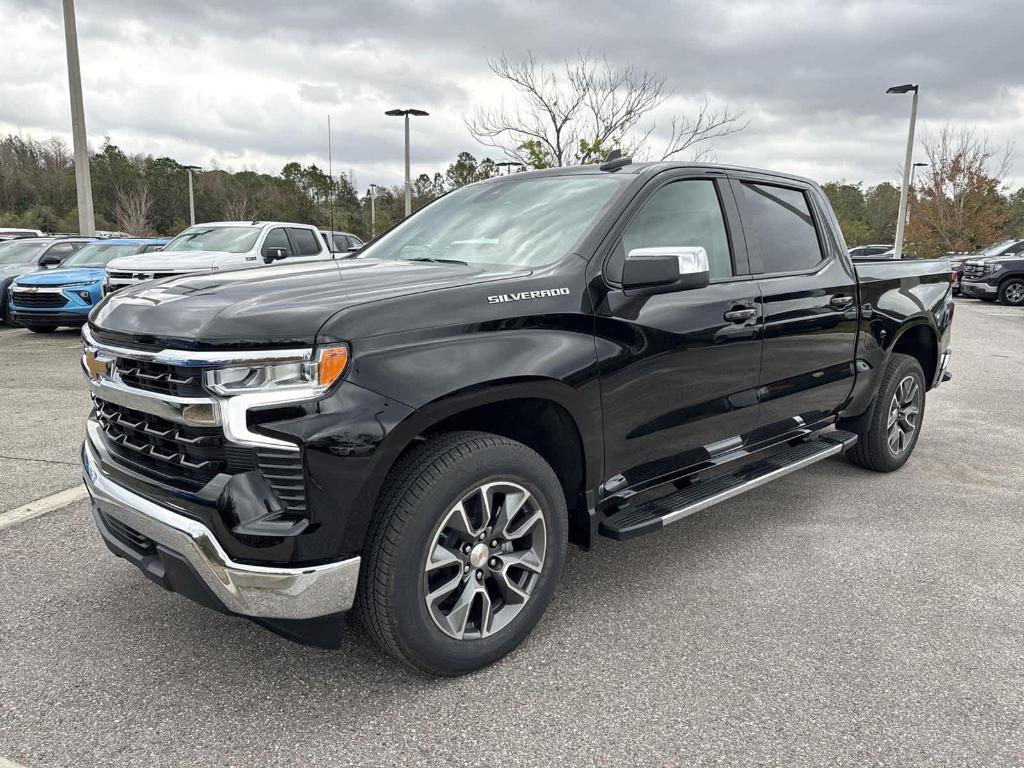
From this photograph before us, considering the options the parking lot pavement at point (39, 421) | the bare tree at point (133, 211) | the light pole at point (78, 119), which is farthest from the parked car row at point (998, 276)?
the bare tree at point (133, 211)

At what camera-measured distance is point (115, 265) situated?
10617 millimetres

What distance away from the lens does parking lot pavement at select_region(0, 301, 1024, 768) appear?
7.57 ft

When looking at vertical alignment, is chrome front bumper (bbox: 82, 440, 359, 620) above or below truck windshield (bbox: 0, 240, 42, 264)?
below

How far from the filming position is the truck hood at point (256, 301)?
2.26 meters

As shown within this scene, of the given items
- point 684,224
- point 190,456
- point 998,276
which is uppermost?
point 684,224

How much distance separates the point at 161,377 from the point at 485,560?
1.20 m

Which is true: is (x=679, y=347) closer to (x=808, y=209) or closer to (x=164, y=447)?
(x=808, y=209)

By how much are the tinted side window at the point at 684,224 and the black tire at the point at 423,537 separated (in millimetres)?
971

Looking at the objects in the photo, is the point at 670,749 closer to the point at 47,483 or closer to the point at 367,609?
the point at 367,609

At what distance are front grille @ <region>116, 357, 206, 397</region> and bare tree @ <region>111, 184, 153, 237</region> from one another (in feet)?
141

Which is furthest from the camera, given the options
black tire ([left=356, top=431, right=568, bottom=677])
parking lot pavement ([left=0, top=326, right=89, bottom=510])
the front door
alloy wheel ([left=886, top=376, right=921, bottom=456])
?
alloy wheel ([left=886, top=376, right=921, bottom=456])

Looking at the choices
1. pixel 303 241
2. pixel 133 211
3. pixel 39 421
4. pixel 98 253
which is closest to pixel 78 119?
pixel 98 253

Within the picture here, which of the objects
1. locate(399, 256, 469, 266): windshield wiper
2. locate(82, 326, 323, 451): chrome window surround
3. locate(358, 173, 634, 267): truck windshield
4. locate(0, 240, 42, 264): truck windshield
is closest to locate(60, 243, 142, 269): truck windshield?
locate(0, 240, 42, 264): truck windshield

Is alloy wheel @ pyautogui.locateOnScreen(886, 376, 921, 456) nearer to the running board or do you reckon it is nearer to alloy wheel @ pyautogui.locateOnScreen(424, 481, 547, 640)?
the running board
